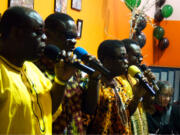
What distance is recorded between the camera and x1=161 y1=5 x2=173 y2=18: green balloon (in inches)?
269

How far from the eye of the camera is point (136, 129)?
254cm

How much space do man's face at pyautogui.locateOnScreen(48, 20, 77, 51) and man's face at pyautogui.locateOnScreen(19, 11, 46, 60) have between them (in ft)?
1.10

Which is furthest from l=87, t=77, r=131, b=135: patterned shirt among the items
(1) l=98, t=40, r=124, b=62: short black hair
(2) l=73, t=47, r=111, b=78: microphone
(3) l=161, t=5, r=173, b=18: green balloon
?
(3) l=161, t=5, r=173, b=18: green balloon

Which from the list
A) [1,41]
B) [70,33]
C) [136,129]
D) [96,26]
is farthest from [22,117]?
[96,26]

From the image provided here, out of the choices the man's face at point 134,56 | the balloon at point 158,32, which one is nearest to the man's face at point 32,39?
the man's face at point 134,56

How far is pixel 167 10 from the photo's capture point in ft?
22.4

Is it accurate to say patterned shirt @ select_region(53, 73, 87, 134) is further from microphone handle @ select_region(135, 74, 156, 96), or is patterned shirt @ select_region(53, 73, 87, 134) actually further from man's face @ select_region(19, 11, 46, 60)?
microphone handle @ select_region(135, 74, 156, 96)

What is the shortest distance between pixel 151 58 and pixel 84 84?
5341mm

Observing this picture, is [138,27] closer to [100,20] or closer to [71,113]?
[100,20]

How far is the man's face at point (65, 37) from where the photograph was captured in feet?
5.77

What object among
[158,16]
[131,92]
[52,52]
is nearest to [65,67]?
[52,52]

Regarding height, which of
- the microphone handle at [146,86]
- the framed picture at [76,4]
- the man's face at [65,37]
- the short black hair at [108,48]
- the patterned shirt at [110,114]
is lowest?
the patterned shirt at [110,114]

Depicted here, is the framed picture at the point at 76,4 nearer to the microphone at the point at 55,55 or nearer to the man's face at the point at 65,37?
the man's face at the point at 65,37

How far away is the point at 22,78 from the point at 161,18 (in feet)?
19.8
